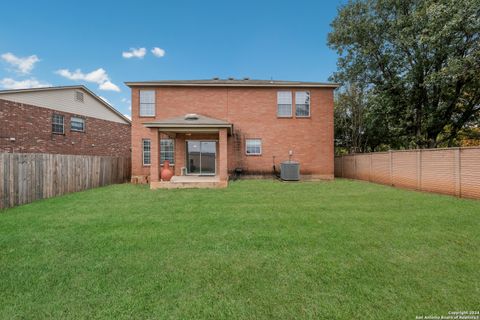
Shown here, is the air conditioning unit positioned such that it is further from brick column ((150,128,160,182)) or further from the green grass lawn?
brick column ((150,128,160,182))

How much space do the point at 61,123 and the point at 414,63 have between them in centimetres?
2537

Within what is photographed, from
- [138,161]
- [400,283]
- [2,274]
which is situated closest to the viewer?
[400,283]

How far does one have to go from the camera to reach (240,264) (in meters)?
3.22

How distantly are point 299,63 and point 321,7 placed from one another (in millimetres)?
4015

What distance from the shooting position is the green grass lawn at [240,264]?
7.60 ft

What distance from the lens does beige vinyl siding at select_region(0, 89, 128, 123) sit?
13.9 metres

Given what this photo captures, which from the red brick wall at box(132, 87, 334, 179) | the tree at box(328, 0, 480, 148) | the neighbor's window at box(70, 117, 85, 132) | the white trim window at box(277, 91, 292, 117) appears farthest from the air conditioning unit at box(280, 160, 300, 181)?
the neighbor's window at box(70, 117, 85, 132)

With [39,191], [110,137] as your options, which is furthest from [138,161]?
[110,137]

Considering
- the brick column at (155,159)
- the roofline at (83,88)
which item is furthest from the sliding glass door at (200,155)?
the roofline at (83,88)

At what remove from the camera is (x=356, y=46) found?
16562mm

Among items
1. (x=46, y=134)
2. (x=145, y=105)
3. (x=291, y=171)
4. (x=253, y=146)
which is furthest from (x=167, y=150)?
(x=46, y=134)

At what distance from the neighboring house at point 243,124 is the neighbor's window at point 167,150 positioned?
0.06 m

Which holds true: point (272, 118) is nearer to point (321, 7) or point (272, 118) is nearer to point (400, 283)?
point (321, 7)

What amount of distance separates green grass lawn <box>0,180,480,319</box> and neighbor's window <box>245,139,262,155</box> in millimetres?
8098
